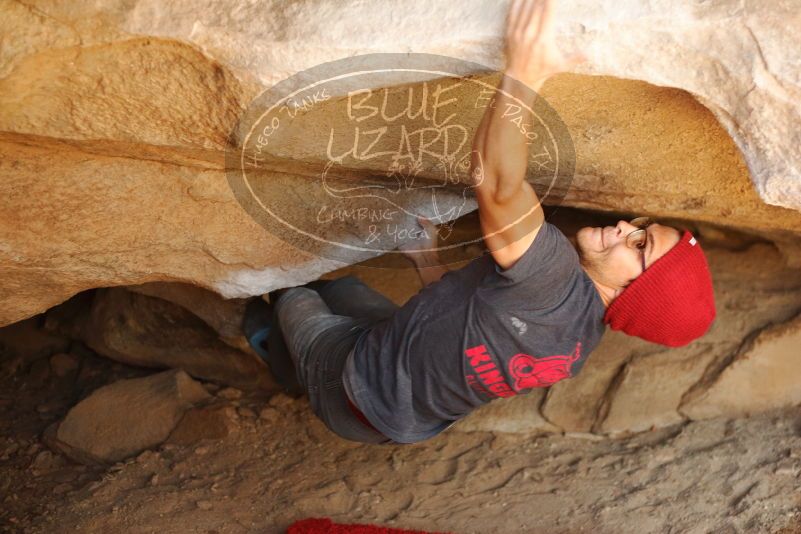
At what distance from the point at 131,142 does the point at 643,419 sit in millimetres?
1719

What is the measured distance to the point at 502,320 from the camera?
1.64 metres

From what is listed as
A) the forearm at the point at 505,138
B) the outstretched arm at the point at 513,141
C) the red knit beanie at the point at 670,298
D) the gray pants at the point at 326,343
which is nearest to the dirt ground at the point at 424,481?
the gray pants at the point at 326,343

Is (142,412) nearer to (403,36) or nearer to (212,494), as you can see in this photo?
(212,494)

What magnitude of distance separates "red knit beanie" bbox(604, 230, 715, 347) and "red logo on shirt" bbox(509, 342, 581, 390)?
0.44ft

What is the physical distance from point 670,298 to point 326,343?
794 mm

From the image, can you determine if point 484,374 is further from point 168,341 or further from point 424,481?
point 168,341

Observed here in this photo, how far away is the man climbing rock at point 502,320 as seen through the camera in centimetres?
152

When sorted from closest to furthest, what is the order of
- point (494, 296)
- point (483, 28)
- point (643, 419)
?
point (483, 28) < point (494, 296) < point (643, 419)

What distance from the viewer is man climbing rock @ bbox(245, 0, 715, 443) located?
1516mm

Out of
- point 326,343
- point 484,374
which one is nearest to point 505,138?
point 484,374

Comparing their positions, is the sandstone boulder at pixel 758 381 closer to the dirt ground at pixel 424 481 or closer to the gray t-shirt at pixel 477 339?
the dirt ground at pixel 424 481

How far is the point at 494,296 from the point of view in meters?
1.62

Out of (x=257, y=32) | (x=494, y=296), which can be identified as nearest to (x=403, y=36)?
(x=257, y=32)

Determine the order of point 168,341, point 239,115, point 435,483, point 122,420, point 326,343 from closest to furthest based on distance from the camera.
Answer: point 239,115 < point 326,343 < point 435,483 < point 122,420 < point 168,341
